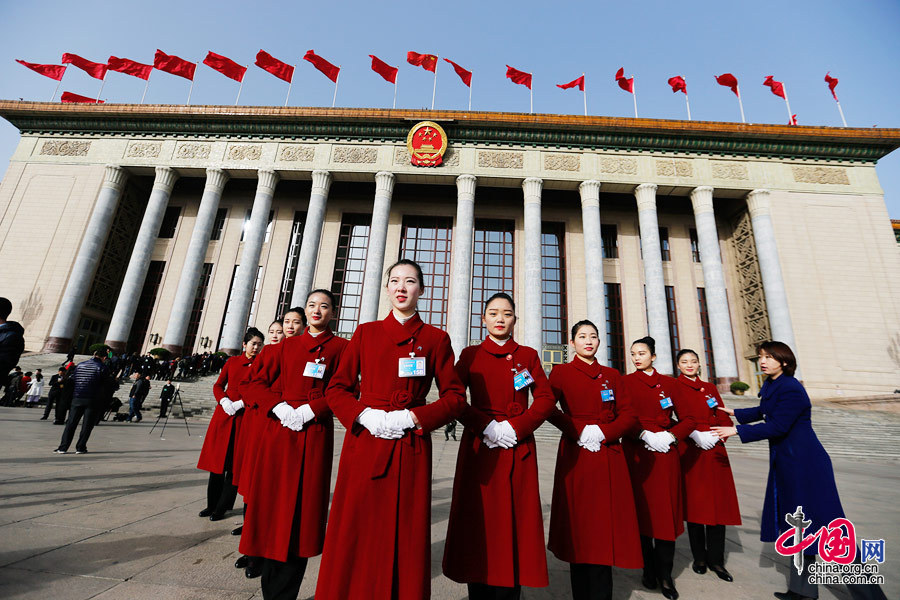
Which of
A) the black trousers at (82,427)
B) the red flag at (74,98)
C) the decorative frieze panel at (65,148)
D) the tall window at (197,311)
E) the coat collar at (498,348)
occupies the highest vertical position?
the red flag at (74,98)

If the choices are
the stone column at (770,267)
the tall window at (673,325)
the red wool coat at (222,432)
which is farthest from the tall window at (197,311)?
the stone column at (770,267)

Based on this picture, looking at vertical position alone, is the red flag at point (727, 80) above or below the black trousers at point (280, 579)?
above

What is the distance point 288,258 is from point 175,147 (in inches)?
321

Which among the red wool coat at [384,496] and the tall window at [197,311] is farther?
the tall window at [197,311]

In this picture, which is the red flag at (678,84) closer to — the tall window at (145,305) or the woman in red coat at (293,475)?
the woman in red coat at (293,475)

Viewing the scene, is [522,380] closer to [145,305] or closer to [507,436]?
[507,436]

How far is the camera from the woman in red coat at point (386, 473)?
184 centimetres

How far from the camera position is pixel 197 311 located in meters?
21.6

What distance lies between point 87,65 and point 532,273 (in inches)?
1017

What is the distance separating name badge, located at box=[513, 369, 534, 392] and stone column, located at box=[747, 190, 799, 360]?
20.0 meters

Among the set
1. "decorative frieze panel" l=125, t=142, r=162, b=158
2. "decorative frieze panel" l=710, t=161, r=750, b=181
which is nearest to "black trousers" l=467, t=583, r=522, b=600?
"decorative frieze panel" l=710, t=161, r=750, b=181

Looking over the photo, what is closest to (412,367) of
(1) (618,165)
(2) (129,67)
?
(1) (618,165)

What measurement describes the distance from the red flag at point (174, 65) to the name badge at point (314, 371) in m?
25.3

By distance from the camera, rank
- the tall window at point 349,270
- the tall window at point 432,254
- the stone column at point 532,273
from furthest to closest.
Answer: the tall window at point 349,270
the tall window at point 432,254
the stone column at point 532,273
